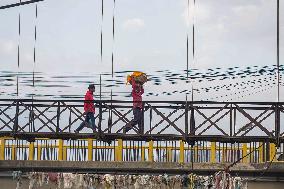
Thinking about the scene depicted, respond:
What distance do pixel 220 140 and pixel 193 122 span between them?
0.91m

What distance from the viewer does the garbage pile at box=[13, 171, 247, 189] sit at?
22.5m

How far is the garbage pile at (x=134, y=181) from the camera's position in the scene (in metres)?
22.5

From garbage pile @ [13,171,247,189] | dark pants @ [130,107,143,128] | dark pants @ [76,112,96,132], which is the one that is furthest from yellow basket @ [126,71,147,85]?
garbage pile @ [13,171,247,189]

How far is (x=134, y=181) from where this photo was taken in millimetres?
23781

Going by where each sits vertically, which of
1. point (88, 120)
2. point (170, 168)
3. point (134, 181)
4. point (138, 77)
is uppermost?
point (138, 77)

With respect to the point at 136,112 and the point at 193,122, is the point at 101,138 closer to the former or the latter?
the point at 136,112

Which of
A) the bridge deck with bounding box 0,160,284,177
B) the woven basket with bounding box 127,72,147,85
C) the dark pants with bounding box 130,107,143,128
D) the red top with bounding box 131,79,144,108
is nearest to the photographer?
the dark pants with bounding box 130,107,143,128

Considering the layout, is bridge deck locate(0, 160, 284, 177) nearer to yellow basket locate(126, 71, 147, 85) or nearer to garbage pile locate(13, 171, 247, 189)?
garbage pile locate(13, 171, 247, 189)

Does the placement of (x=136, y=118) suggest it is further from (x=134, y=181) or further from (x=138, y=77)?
(x=134, y=181)

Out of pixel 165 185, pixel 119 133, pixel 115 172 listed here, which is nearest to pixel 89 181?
pixel 115 172

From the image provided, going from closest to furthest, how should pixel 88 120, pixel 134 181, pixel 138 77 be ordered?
pixel 88 120, pixel 138 77, pixel 134 181

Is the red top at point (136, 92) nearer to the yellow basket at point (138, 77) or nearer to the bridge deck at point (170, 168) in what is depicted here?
the yellow basket at point (138, 77)

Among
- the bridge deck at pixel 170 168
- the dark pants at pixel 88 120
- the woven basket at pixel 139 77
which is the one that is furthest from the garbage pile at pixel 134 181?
the woven basket at pixel 139 77

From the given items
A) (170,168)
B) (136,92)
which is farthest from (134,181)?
(136,92)
